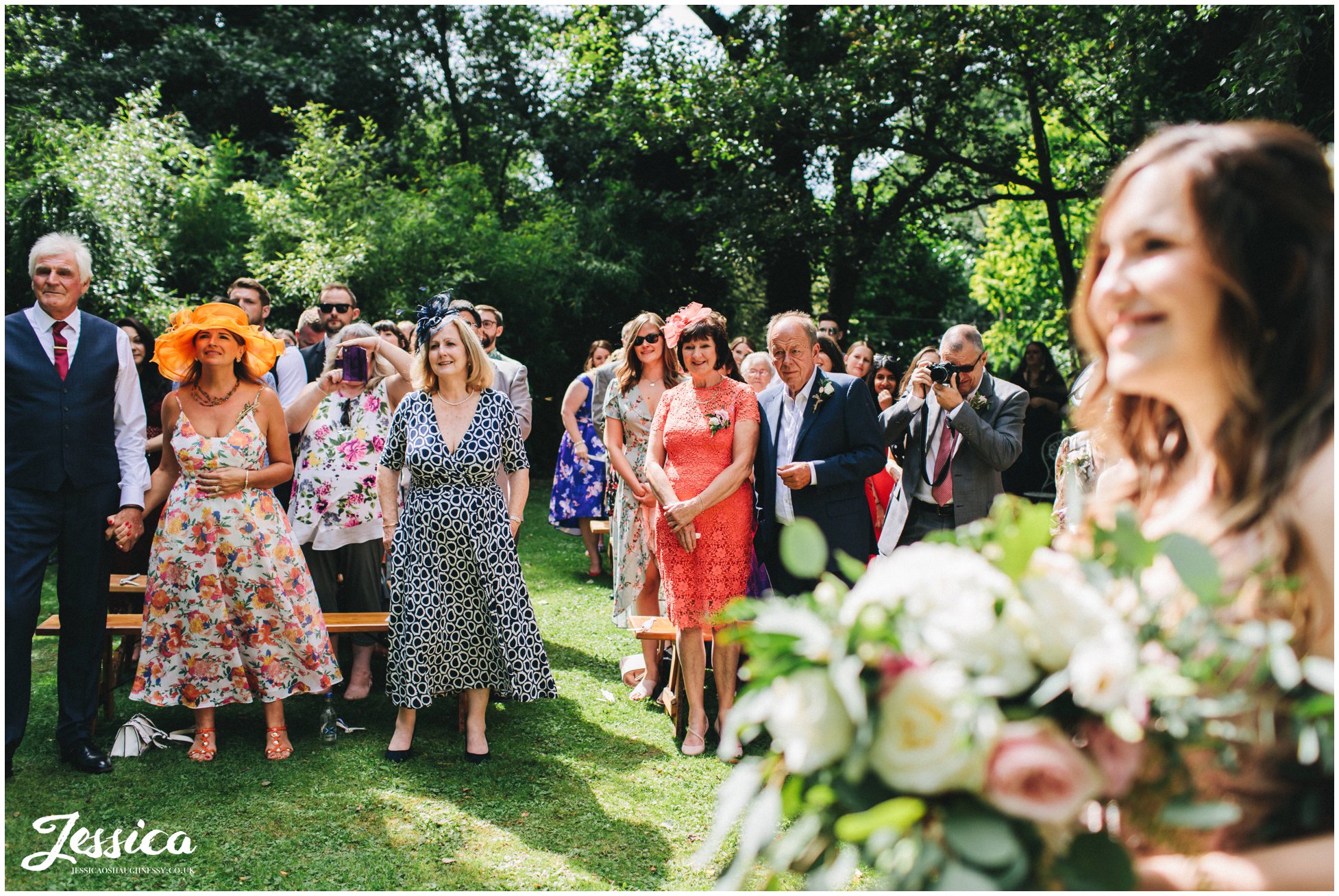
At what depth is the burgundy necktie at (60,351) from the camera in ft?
14.6

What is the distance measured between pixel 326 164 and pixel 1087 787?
15862 mm

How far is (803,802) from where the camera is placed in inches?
55.2

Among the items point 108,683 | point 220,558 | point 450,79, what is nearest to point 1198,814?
point 220,558

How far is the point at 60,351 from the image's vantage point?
445 centimetres

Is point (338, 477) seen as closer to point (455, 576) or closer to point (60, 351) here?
point (455, 576)

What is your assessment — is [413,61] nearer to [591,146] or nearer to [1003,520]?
[591,146]

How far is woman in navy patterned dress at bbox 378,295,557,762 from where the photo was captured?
491 cm

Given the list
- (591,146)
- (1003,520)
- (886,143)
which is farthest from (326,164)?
(1003,520)

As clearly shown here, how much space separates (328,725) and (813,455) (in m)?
2.96

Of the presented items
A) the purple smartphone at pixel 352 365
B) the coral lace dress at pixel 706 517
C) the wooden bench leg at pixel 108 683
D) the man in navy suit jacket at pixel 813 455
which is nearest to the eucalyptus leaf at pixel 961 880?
the man in navy suit jacket at pixel 813 455

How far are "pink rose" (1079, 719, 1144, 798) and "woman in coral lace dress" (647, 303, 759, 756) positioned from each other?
366 centimetres

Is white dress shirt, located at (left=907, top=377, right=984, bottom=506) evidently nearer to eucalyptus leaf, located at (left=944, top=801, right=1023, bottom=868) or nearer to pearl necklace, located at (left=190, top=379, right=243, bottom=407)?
pearl necklace, located at (left=190, top=379, right=243, bottom=407)

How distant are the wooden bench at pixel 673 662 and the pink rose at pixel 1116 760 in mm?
3896

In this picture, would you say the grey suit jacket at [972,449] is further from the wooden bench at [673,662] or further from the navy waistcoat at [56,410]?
the navy waistcoat at [56,410]
